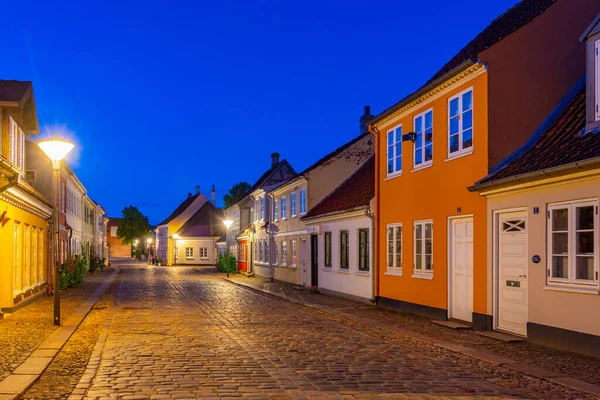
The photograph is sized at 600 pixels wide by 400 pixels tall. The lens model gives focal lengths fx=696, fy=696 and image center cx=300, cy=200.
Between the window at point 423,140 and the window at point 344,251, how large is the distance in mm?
6571

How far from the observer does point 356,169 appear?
29.5 meters

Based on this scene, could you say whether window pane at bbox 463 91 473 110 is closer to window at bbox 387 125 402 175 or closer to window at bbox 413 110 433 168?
window at bbox 413 110 433 168

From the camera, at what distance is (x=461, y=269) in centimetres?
1491

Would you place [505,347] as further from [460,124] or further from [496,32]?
[496,32]

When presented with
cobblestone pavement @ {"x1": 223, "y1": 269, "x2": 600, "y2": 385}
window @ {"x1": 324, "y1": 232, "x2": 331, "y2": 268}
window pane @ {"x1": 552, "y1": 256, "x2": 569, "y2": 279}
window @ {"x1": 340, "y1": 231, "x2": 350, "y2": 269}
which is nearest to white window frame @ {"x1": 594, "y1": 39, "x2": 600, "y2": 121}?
window pane @ {"x1": 552, "y1": 256, "x2": 569, "y2": 279}

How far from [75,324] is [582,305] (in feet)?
33.8

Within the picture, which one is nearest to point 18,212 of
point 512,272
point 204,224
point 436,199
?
point 436,199

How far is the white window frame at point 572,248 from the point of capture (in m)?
10.3

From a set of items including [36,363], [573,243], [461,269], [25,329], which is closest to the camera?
[36,363]

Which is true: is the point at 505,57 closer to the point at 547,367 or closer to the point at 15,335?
the point at 547,367

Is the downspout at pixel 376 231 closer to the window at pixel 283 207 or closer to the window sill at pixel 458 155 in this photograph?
the window sill at pixel 458 155

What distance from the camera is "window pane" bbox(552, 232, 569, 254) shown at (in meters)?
11.1

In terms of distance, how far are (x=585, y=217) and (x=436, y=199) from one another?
5520mm

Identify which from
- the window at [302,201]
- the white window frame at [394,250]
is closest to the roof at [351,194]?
the window at [302,201]
